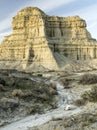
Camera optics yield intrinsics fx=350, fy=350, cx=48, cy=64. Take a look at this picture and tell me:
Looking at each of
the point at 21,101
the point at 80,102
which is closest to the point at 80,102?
the point at 80,102

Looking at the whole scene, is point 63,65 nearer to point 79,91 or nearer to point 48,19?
point 48,19

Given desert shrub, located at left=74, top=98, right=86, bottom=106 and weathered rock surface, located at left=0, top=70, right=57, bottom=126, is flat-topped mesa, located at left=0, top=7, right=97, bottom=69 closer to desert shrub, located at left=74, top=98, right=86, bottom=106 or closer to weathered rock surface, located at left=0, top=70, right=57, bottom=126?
weathered rock surface, located at left=0, top=70, right=57, bottom=126

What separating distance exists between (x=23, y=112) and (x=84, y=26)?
7965 centimetres

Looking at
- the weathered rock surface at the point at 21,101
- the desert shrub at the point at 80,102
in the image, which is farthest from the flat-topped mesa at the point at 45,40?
the desert shrub at the point at 80,102

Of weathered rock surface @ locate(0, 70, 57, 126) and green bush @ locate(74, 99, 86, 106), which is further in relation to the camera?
green bush @ locate(74, 99, 86, 106)

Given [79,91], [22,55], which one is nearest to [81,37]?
[22,55]

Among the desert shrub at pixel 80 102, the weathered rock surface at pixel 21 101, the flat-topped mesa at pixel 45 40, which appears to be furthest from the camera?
the flat-topped mesa at pixel 45 40

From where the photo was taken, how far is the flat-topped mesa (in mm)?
93750

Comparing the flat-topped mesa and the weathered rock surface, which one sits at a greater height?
the flat-topped mesa

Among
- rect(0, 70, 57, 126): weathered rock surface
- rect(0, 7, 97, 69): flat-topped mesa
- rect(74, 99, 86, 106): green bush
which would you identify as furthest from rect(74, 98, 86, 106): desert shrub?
rect(0, 7, 97, 69): flat-topped mesa

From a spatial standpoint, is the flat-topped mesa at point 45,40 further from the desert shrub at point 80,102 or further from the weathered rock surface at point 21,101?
the desert shrub at point 80,102

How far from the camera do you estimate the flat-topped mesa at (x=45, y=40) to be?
93750 millimetres

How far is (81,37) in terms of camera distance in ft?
335

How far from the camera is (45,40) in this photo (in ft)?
308
